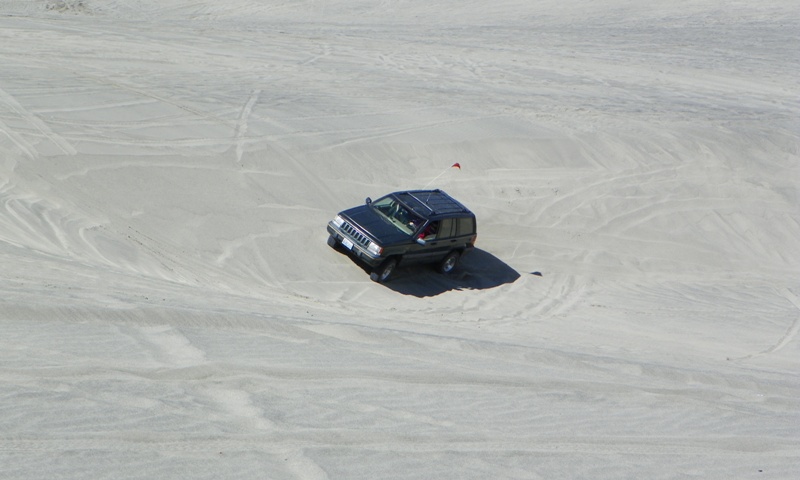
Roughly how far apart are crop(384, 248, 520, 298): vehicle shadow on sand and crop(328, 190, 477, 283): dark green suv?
0.86 ft

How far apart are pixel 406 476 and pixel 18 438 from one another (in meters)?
2.65

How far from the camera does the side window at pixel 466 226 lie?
48.3 ft

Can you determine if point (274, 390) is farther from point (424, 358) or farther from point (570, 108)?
point (570, 108)

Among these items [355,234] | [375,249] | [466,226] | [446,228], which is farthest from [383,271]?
[466,226]

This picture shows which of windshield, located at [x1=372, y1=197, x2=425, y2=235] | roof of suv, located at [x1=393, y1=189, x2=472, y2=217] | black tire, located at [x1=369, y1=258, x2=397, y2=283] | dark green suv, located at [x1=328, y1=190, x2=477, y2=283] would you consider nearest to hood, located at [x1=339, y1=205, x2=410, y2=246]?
dark green suv, located at [x1=328, y1=190, x2=477, y2=283]

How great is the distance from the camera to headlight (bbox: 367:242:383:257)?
1329 cm

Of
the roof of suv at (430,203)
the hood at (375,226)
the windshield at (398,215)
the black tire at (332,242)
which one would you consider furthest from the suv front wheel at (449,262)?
the black tire at (332,242)

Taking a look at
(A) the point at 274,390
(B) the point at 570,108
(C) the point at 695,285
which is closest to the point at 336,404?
(A) the point at 274,390

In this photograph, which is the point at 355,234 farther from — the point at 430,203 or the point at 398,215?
the point at 430,203

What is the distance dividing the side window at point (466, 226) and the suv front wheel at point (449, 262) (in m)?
0.40

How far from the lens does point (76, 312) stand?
298 inches

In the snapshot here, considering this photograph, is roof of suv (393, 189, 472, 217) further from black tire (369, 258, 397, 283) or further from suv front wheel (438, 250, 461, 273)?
black tire (369, 258, 397, 283)

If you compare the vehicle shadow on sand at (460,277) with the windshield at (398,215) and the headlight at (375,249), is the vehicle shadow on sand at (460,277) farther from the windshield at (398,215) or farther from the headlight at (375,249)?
the windshield at (398,215)

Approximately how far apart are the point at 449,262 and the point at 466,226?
76 centimetres
